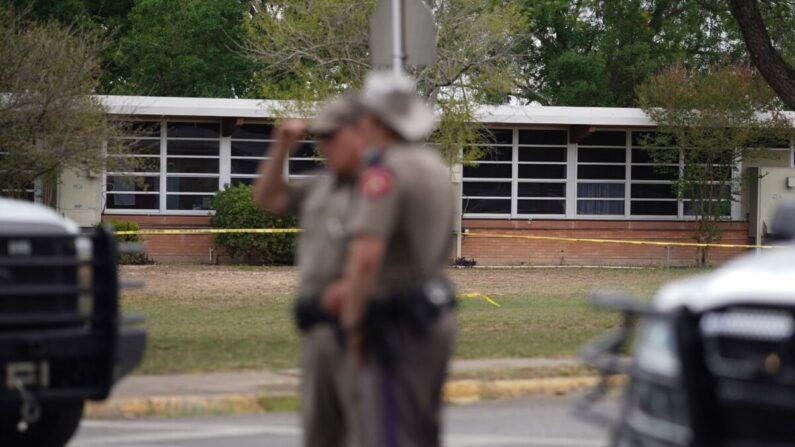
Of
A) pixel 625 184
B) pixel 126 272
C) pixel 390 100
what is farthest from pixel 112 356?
pixel 625 184

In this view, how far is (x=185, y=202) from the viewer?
121ft

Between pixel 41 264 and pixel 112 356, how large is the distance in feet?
2.09

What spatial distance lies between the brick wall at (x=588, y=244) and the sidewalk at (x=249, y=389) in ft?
76.5

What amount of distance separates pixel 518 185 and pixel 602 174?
2402mm

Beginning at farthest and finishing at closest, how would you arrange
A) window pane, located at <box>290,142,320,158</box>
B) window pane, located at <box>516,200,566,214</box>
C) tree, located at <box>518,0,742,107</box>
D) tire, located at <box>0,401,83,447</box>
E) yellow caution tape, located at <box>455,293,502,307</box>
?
tree, located at <box>518,0,742,107</box> < window pane, located at <box>516,200,566,214</box> < window pane, located at <box>290,142,320,158</box> < yellow caution tape, located at <box>455,293,502,307</box> < tire, located at <box>0,401,83,447</box>

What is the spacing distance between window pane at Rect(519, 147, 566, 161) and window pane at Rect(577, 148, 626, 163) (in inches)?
19.2

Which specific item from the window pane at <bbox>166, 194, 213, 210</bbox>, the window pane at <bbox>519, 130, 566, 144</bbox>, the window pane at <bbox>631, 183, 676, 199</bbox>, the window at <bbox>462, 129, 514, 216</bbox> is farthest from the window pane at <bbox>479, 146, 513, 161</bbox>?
the window pane at <bbox>166, 194, 213, 210</bbox>

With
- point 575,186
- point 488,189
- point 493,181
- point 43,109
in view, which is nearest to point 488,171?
point 493,181

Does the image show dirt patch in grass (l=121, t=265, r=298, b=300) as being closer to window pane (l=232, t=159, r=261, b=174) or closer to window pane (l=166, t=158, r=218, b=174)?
window pane (l=166, t=158, r=218, b=174)

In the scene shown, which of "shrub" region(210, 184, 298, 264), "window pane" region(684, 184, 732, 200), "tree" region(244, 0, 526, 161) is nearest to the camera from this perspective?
"tree" region(244, 0, 526, 161)

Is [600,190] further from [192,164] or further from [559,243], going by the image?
[192,164]

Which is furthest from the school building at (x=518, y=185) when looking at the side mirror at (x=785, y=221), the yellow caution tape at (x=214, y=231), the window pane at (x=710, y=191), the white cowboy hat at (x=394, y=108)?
the white cowboy hat at (x=394, y=108)

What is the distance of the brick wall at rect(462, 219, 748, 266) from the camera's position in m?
37.0

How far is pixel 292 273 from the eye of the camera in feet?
101
